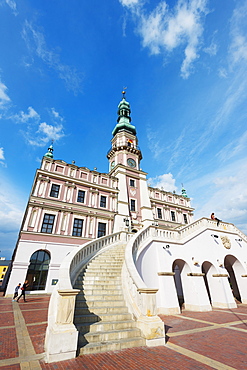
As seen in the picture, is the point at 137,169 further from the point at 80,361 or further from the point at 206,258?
the point at 80,361

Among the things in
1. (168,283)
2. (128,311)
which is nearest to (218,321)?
(168,283)

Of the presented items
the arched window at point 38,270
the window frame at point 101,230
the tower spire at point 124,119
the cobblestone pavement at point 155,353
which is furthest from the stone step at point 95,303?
the tower spire at point 124,119

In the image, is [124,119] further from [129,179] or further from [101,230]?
[101,230]

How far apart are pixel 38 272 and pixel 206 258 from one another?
52.2 feet

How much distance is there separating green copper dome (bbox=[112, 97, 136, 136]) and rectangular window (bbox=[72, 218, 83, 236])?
66.8ft

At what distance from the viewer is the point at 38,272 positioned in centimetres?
1745

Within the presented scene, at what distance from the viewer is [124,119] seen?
117ft

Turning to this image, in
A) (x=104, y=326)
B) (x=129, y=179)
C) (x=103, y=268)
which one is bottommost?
(x=104, y=326)

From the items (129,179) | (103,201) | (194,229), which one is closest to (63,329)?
(194,229)

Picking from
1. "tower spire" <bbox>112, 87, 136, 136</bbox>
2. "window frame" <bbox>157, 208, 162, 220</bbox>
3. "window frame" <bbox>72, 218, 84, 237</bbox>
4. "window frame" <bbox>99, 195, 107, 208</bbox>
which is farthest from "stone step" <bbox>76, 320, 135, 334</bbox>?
"tower spire" <bbox>112, 87, 136, 136</bbox>

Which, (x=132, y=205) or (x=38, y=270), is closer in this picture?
(x=38, y=270)

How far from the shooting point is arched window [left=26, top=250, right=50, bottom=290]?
55.8 feet

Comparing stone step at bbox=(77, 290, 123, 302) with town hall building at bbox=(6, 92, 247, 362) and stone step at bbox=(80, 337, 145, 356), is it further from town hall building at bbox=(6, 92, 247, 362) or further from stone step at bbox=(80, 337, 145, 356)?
stone step at bbox=(80, 337, 145, 356)

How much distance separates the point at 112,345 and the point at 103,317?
121 centimetres
